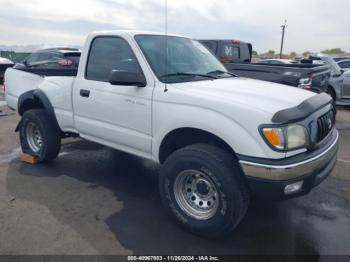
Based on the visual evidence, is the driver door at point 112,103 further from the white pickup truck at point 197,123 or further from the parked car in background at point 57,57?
the parked car in background at point 57,57

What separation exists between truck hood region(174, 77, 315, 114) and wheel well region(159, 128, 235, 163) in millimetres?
376

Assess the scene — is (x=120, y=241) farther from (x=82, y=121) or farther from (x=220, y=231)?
(x=82, y=121)

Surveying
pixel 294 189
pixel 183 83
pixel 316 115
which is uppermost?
pixel 183 83

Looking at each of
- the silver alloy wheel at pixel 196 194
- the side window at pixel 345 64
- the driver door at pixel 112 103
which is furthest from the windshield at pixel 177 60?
the side window at pixel 345 64

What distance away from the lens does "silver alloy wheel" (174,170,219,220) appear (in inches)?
134

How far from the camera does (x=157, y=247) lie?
326 centimetres

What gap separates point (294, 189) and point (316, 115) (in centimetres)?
77

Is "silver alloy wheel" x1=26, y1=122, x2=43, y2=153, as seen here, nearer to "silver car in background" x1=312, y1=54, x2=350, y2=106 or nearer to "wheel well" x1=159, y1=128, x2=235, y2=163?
"wheel well" x1=159, y1=128, x2=235, y2=163

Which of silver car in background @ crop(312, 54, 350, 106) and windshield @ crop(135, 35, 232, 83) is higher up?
windshield @ crop(135, 35, 232, 83)

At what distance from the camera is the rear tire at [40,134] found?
5207 mm

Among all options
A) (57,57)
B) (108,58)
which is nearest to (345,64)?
(57,57)

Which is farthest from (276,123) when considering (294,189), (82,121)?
(82,121)

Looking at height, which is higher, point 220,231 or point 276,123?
point 276,123

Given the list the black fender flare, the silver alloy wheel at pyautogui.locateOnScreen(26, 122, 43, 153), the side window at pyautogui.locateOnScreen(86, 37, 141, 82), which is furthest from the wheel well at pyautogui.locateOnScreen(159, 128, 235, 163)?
the silver alloy wheel at pyautogui.locateOnScreen(26, 122, 43, 153)
